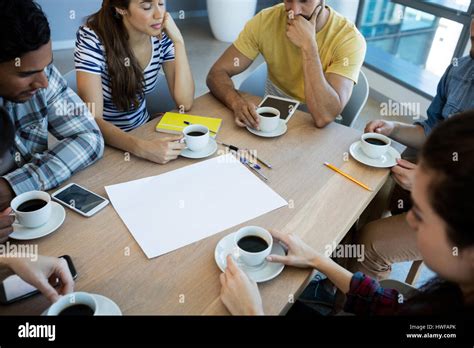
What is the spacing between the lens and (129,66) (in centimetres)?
157

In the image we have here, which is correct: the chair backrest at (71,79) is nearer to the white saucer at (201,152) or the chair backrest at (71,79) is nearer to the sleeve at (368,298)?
the white saucer at (201,152)

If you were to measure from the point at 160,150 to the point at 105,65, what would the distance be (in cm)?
53

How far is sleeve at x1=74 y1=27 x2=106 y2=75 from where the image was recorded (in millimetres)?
1461

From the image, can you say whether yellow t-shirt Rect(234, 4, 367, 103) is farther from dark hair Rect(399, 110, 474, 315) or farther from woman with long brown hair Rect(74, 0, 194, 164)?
dark hair Rect(399, 110, 474, 315)

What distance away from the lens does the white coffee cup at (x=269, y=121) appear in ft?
4.49

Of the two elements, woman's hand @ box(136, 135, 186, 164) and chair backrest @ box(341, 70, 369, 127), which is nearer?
woman's hand @ box(136, 135, 186, 164)

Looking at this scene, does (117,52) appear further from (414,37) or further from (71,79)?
(414,37)

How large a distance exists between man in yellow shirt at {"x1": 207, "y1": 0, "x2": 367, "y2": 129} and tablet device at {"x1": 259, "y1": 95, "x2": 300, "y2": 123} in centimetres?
6

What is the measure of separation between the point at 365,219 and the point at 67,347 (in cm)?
121

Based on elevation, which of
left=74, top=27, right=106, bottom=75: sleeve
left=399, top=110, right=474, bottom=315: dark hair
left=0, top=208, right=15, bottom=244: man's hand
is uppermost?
left=399, top=110, right=474, bottom=315: dark hair

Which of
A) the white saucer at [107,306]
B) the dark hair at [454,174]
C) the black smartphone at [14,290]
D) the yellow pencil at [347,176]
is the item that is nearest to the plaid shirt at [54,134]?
the black smartphone at [14,290]

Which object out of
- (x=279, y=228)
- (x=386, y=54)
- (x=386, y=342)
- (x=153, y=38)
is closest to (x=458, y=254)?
(x=386, y=342)

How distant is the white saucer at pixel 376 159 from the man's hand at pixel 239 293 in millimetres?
635

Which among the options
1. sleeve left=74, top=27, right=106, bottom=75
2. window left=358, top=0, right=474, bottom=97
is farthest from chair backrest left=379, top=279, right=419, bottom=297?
window left=358, top=0, right=474, bottom=97
